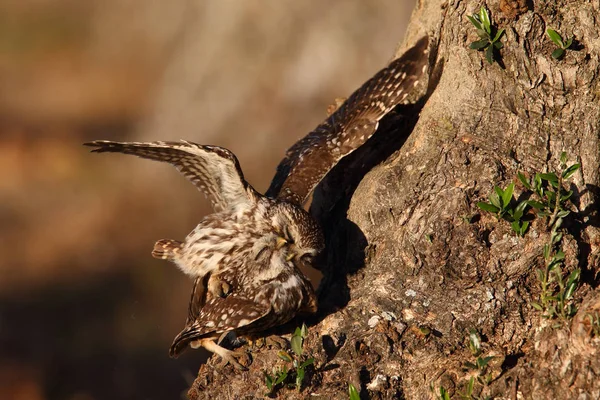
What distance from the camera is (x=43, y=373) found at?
→ 10359mm

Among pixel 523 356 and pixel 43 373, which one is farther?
pixel 43 373

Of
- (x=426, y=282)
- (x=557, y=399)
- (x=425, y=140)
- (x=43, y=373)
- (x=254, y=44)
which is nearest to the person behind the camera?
(x=557, y=399)

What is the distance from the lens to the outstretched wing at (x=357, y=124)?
18.4 feet

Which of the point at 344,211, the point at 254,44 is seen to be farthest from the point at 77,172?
the point at 344,211

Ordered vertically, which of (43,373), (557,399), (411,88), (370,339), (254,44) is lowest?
(557,399)

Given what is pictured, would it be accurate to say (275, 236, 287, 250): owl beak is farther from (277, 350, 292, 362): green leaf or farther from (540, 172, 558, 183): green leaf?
(540, 172, 558, 183): green leaf

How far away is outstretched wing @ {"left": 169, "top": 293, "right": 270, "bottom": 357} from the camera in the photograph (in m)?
4.71

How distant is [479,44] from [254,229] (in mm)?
1868

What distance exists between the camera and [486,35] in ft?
15.6

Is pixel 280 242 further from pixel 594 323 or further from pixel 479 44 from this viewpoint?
pixel 594 323

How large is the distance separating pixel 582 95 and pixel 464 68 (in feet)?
2.39

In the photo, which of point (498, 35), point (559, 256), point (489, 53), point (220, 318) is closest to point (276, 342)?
point (220, 318)

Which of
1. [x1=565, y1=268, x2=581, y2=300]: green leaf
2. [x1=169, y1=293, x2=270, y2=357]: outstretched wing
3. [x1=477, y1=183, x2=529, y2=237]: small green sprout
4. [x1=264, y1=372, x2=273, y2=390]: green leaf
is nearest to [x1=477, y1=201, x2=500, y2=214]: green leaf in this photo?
[x1=477, y1=183, x2=529, y2=237]: small green sprout

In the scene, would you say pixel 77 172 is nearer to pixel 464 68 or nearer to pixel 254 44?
pixel 254 44
